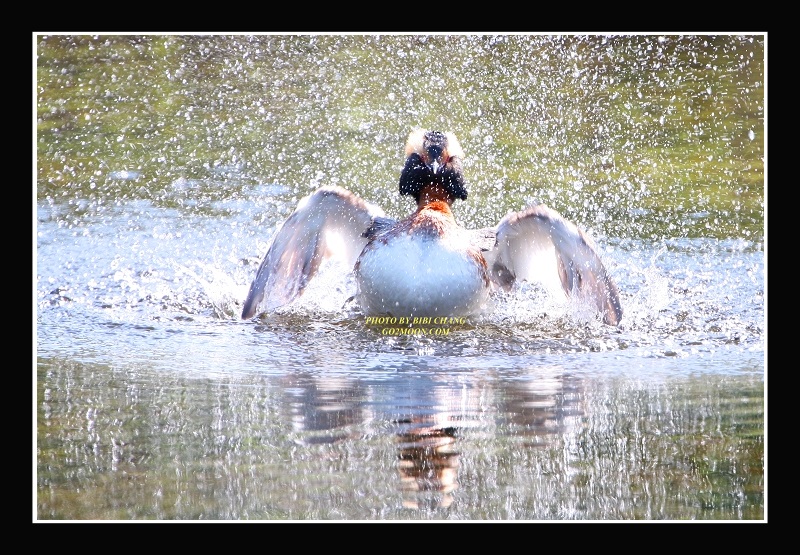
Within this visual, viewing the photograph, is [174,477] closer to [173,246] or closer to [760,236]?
[173,246]

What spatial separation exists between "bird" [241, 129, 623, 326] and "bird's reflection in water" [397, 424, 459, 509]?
1.55m

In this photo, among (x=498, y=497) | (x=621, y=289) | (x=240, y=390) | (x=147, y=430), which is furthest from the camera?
(x=621, y=289)

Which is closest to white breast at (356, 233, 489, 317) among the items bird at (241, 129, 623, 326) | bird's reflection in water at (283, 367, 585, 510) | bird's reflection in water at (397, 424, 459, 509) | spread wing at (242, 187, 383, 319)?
bird at (241, 129, 623, 326)

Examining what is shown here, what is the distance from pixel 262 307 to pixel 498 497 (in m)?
2.41

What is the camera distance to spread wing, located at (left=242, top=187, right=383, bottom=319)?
20.1 feet

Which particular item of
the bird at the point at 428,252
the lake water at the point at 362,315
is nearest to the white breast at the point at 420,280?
the bird at the point at 428,252

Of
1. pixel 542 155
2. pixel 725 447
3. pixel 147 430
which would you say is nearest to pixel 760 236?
pixel 542 155

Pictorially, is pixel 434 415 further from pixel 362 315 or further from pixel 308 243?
pixel 308 243

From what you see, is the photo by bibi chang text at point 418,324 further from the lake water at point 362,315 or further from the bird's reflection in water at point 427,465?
the bird's reflection in water at point 427,465

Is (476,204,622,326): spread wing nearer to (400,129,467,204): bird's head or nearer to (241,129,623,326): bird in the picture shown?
(241,129,623,326): bird

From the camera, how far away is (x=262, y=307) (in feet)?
19.9

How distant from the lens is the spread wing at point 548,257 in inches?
238

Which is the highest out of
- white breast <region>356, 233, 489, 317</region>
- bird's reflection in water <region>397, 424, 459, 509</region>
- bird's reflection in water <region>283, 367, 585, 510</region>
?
white breast <region>356, 233, 489, 317</region>

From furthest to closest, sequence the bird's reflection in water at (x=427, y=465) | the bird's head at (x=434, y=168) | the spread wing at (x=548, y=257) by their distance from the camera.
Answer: the bird's head at (x=434, y=168) < the spread wing at (x=548, y=257) < the bird's reflection in water at (x=427, y=465)
